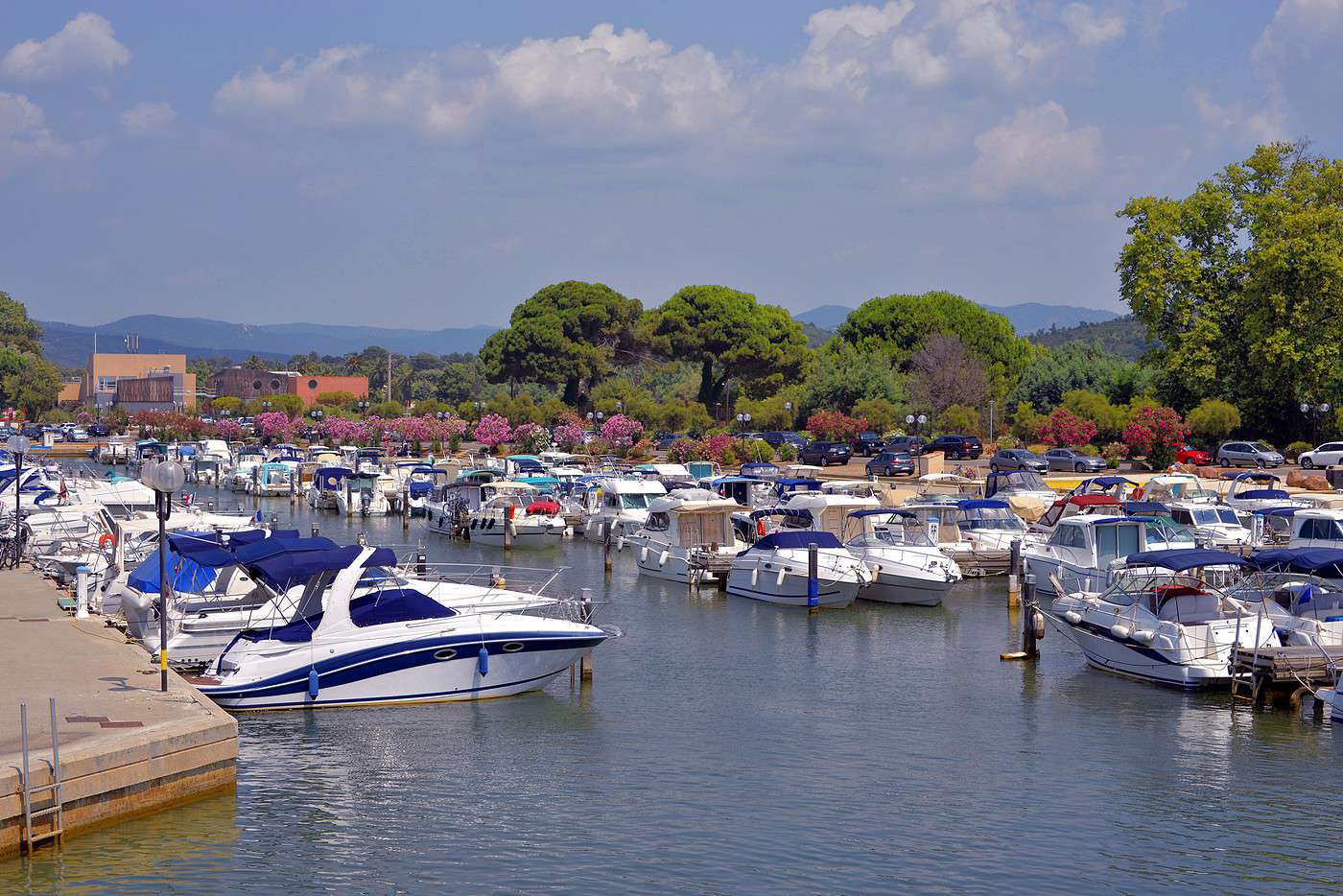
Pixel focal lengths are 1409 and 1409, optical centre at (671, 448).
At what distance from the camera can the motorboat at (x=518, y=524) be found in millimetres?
54625

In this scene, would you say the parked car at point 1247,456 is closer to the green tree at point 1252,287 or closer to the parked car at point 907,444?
the green tree at point 1252,287

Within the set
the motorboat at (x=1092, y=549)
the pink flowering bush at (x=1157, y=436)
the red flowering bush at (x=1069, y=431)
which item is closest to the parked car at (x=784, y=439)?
the red flowering bush at (x=1069, y=431)

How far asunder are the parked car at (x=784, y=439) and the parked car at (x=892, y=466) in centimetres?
1141

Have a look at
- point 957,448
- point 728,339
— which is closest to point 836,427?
point 957,448

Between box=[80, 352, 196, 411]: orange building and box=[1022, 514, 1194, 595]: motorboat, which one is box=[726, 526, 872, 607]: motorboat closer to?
box=[1022, 514, 1194, 595]: motorboat

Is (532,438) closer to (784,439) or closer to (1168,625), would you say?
(784,439)

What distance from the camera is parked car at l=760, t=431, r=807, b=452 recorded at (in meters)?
82.4

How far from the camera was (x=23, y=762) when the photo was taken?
667 inches

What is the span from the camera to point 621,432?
86188 mm

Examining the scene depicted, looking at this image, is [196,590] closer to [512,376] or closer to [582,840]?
[582,840]

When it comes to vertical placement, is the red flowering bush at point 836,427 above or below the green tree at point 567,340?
below

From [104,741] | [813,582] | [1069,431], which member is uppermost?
[1069,431]

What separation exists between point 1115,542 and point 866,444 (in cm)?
4449

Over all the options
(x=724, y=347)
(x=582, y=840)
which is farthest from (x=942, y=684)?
(x=724, y=347)
